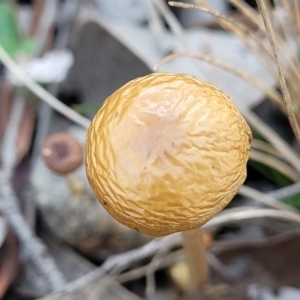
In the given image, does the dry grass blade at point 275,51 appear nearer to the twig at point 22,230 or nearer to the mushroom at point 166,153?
the mushroom at point 166,153

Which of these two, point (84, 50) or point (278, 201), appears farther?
point (84, 50)

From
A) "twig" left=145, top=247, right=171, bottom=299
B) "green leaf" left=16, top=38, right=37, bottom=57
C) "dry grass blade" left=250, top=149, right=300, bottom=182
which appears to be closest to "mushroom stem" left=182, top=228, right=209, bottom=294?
"twig" left=145, top=247, right=171, bottom=299

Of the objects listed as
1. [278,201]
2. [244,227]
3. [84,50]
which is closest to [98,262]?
[244,227]

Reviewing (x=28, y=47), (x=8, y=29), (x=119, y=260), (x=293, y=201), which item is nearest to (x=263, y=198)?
(x=293, y=201)

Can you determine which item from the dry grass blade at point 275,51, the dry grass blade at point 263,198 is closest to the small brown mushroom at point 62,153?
the dry grass blade at point 263,198

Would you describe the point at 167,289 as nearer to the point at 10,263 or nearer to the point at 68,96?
the point at 10,263

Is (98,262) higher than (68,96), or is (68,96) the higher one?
(68,96)
